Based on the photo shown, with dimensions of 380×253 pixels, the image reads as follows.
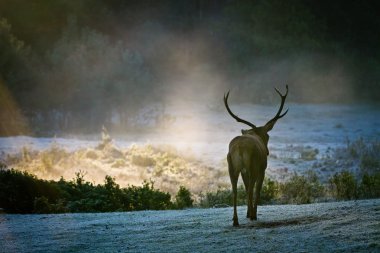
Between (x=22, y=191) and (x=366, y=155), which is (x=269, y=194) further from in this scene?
(x=366, y=155)

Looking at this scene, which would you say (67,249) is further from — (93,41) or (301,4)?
(301,4)

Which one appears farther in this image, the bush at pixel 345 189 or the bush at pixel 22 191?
the bush at pixel 345 189

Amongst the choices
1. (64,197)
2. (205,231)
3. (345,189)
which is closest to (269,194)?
(345,189)

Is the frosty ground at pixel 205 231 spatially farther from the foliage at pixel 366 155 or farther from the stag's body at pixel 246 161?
the foliage at pixel 366 155

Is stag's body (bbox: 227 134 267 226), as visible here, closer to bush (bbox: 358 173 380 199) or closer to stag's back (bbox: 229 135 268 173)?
stag's back (bbox: 229 135 268 173)

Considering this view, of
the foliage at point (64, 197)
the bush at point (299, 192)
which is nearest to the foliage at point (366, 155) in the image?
the bush at point (299, 192)

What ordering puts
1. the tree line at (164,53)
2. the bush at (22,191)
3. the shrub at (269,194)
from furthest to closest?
the tree line at (164,53), the shrub at (269,194), the bush at (22,191)

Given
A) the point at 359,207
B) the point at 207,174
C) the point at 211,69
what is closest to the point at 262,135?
the point at 359,207

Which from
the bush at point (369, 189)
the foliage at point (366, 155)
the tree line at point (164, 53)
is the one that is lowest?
the bush at point (369, 189)

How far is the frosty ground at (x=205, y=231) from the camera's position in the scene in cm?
676

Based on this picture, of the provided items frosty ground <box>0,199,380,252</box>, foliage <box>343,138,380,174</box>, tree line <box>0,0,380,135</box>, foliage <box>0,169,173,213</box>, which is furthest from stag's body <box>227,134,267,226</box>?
tree line <box>0,0,380,135</box>

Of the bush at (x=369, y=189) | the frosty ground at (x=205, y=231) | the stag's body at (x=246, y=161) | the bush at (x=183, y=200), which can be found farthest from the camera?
the bush at (x=183, y=200)

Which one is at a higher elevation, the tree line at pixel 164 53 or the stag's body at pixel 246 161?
the tree line at pixel 164 53

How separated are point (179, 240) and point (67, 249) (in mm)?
1434
